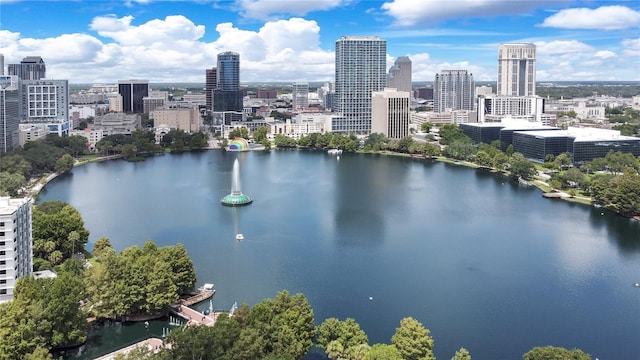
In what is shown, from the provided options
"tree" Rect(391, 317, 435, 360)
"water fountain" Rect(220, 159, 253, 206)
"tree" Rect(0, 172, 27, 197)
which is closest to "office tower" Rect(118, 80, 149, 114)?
"tree" Rect(0, 172, 27, 197)

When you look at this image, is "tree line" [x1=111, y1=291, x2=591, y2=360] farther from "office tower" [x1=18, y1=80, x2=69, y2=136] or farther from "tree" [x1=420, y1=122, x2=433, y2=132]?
"tree" [x1=420, y1=122, x2=433, y2=132]

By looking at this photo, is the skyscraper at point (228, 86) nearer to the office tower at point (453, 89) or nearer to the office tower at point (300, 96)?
the office tower at point (300, 96)

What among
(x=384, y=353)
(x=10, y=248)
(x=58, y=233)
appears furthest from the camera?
(x=58, y=233)

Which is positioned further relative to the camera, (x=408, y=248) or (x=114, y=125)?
(x=114, y=125)

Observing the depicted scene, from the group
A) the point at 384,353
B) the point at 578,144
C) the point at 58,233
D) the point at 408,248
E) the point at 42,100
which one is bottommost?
the point at 384,353

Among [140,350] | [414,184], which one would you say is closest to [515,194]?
[414,184]

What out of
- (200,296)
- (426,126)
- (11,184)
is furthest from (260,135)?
(200,296)

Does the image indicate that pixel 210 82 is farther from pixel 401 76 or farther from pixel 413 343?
pixel 413 343

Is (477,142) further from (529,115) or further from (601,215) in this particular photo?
(601,215)
